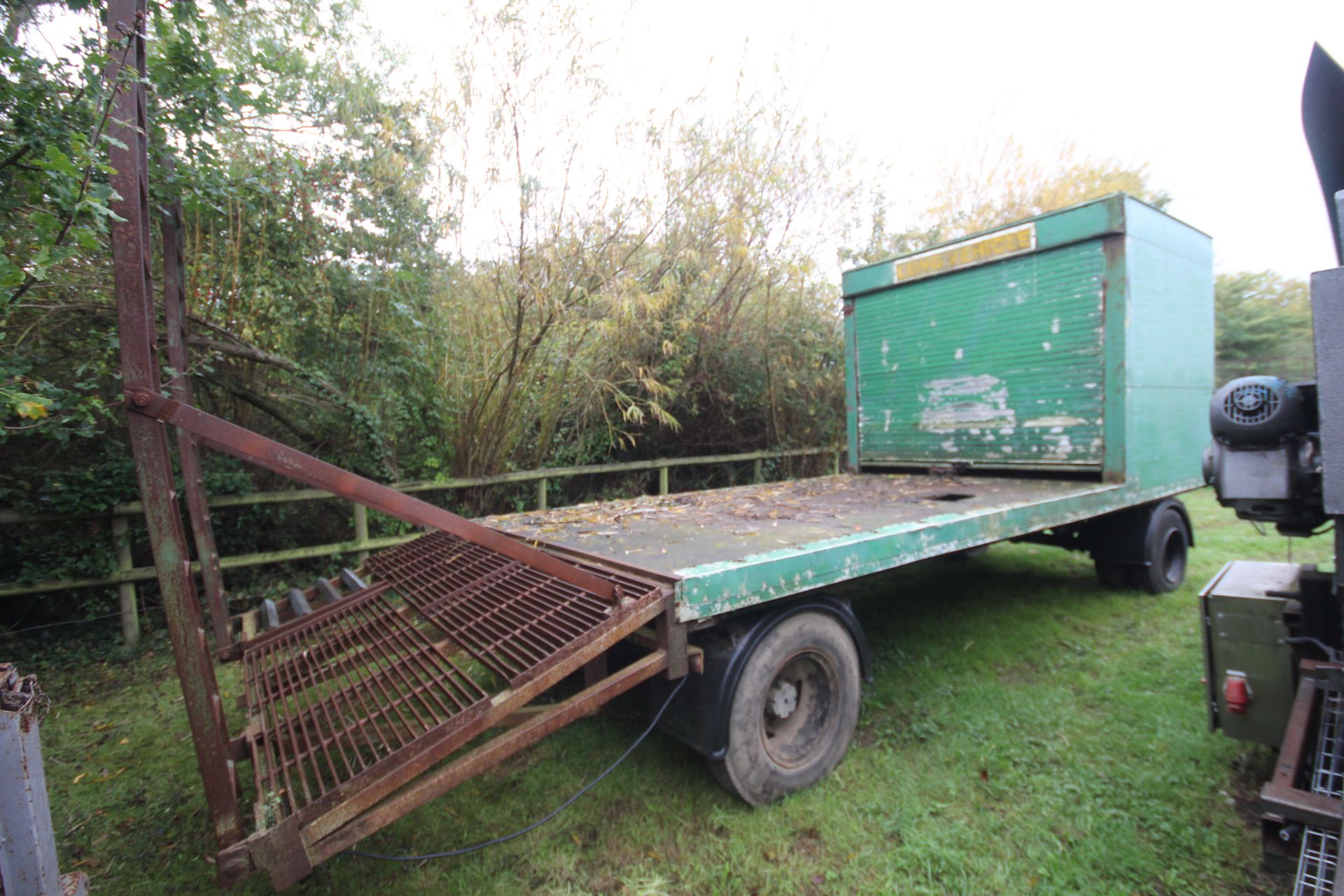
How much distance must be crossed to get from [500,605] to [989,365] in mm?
4008

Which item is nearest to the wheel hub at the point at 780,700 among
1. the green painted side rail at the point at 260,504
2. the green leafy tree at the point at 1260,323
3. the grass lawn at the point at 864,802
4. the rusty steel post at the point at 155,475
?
the grass lawn at the point at 864,802

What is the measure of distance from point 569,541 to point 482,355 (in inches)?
104

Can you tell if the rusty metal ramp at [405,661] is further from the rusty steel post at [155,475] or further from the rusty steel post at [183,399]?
the rusty steel post at [183,399]

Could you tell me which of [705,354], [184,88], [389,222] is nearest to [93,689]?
[184,88]

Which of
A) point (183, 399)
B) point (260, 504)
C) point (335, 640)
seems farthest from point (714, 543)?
point (260, 504)

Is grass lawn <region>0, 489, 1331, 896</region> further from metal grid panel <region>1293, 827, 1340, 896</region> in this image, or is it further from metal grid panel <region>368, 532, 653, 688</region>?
metal grid panel <region>368, 532, 653, 688</region>

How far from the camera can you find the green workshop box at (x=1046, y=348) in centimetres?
405

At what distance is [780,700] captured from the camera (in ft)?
8.36

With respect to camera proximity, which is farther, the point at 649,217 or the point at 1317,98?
the point at 649,217

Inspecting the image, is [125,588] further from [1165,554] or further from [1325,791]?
[1165,554]

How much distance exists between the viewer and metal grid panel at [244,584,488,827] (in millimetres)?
1790

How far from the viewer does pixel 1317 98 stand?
6.91 ft

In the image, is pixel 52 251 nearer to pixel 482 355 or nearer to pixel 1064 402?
pixel 482 355

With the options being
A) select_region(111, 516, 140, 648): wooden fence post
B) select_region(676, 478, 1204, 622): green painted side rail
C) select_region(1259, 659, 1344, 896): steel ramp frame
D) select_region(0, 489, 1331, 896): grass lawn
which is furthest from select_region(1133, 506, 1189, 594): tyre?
select_region(111, 516, 140, 648): wooden fence post
